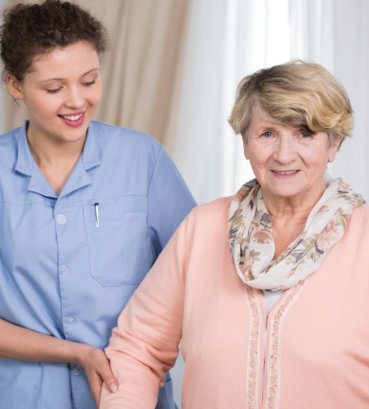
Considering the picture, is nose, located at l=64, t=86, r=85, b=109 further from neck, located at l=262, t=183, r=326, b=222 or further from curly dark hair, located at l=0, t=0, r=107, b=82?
neck, located at l=262, t=183, r=326, b=222

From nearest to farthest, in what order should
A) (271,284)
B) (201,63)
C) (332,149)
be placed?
1. (271,284)
2. (332,149)
3. (201,63)

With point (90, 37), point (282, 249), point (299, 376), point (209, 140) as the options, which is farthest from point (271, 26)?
point (299, 376)

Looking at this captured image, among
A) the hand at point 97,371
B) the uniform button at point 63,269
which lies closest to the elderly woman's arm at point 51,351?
the hand at point 97,371

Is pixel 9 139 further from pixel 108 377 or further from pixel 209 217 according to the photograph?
pixel 108 377

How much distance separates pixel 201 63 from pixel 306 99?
215cm

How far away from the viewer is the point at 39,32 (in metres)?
1.73

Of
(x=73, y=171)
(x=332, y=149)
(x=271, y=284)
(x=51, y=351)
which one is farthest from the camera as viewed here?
(x=73, y=171)

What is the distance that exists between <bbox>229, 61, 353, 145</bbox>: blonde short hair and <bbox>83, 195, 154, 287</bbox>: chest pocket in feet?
1.65

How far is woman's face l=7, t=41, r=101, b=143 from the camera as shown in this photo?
1717 mm

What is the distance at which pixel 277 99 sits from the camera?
156 cm

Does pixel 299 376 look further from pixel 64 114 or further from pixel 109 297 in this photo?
pixel 64 114

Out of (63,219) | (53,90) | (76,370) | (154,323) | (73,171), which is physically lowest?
(76,370)

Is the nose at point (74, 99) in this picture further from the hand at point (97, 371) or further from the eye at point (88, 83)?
the hand at point (97, 371)

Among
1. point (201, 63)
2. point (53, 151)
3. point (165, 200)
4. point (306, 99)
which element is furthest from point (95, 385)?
point (201, 63)
